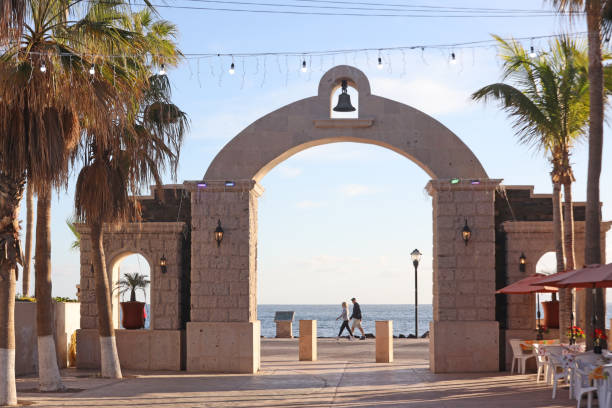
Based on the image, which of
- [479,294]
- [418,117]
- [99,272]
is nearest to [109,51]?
[99,272]

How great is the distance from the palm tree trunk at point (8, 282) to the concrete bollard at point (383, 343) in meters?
9.81

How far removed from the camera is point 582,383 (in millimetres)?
12195

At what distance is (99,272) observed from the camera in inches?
638

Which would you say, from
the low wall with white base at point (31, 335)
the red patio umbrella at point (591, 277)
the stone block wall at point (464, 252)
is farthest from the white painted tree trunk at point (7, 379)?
the stone block wall at point (464, 252)

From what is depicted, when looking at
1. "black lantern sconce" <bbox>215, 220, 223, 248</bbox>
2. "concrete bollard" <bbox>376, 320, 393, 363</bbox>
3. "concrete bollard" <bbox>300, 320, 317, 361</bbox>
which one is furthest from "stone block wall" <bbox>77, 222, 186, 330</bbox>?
"concrete bollard" <bbox>376, 320, 393, 363</bbox>

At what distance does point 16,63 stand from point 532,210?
11.8 meters

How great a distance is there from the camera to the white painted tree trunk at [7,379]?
12297mm

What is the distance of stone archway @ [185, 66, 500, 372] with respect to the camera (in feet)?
58.6

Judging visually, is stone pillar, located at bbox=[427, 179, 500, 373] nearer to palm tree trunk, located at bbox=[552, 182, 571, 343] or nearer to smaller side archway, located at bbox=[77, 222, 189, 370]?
palm tree trunk, located at bbox=[552, 182, 571, 343]

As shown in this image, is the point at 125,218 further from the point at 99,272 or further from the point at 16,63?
the point at 16,63

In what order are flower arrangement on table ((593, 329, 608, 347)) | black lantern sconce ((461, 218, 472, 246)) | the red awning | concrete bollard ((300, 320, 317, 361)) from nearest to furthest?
1. flower arrangement on table ((593, 329, 608, 347))
2. the red awning
3. black lantern sconce ((461, 218, 472, 246))
4. concrete bollard ((300, 320, 317, 361))

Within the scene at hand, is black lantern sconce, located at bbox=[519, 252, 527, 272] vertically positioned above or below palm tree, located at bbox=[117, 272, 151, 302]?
above

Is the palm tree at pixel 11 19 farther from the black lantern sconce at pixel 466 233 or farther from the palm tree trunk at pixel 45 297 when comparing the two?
the black lantern sconce at pixel 466 233

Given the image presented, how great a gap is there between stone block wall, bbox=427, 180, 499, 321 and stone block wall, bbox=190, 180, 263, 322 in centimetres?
416
